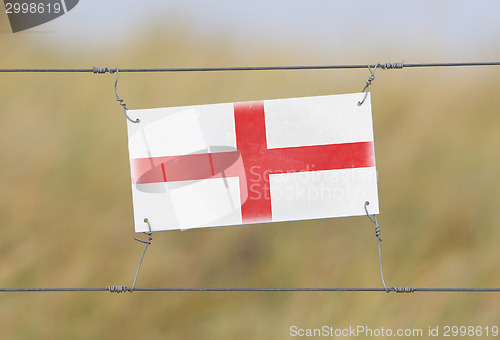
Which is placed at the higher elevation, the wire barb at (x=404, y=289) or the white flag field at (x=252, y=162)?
the white flag field at (x=252, y=162)

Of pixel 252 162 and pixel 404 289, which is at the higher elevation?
pixel 252 162

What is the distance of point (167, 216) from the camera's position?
1.74 meters

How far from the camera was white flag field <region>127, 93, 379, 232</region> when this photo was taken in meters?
1.73

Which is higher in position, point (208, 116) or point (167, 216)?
point (208, 116)

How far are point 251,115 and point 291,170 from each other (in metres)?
0.23

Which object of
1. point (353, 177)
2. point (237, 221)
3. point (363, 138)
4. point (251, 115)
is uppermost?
point (251, 115)

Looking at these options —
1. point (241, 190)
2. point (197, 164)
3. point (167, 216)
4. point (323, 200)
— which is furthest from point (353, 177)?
point (167, 216)

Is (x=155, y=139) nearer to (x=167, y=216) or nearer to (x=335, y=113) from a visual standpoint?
(x=167, y=216)

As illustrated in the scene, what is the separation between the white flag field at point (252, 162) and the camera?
5.68 feet

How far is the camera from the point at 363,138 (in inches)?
68.1

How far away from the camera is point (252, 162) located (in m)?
1.74

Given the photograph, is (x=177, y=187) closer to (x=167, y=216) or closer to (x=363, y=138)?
(x=167, y=216)

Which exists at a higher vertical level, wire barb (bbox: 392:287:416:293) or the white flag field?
the white flag field

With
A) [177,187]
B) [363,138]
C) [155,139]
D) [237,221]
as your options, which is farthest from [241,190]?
[363,138]
